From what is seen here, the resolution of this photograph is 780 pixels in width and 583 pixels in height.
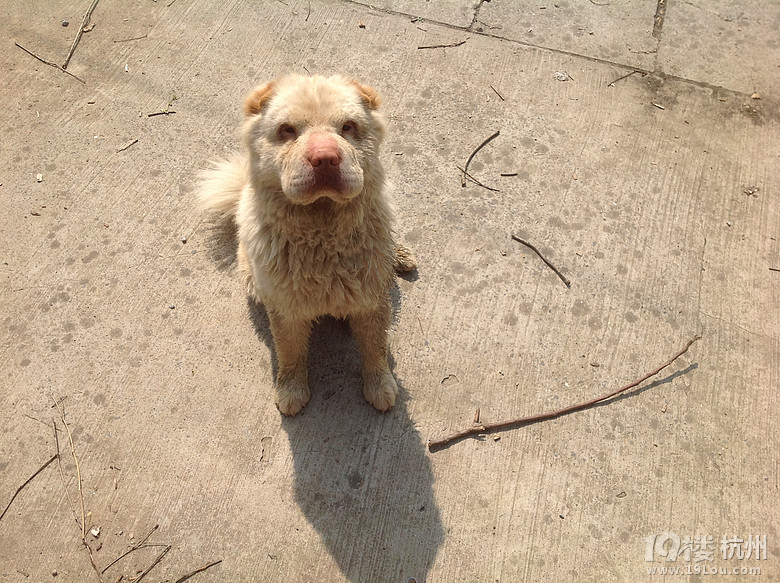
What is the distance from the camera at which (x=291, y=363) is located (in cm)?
275

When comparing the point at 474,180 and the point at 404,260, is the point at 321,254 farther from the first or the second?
the point at 474,180

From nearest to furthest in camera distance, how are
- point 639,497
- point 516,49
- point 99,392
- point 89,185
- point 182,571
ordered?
point 182,571 < point 639,497 < point 99,392 < point 89,185 < point 516,49

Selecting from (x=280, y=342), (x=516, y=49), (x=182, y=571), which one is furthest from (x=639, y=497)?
(x=516, y=49)

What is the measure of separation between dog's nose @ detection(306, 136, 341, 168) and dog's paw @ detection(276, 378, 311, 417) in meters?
1.21

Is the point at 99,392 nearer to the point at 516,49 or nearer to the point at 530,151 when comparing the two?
the point at 530,151

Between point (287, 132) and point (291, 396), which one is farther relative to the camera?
point (291, 396)

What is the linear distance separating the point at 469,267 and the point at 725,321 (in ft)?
4.82

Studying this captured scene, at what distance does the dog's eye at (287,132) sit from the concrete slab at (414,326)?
3.98 feet

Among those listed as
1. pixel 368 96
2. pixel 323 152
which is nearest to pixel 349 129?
pixel 368 96

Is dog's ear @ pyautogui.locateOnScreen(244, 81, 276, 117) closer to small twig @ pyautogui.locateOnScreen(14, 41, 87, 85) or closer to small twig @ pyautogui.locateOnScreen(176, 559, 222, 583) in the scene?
small twig @ pyautogui.locateOnScreen(176, 559, 222, 583)

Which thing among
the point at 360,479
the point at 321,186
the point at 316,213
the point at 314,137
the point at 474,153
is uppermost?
the point at 314,137

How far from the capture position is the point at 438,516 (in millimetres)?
2510

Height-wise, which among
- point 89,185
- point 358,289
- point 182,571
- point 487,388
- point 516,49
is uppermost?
point 516,49

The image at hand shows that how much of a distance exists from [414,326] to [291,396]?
0.80 m
